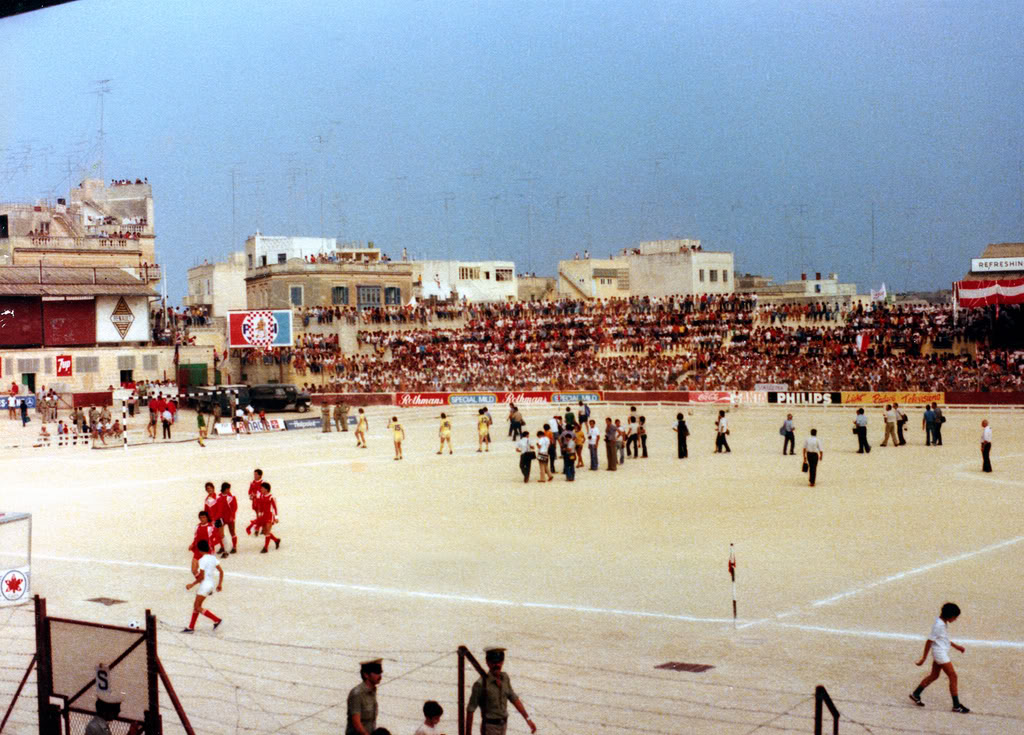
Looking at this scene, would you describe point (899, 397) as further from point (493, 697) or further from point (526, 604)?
point (493, 697)

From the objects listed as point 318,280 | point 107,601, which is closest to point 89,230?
point 318,280

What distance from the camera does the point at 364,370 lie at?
63.7m

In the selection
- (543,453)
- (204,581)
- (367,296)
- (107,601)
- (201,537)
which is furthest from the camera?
(367,296)

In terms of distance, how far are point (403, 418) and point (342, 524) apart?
105 ft

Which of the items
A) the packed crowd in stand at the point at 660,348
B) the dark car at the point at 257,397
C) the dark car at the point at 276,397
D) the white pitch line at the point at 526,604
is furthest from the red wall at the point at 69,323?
the white pitch line at the point at 526,604

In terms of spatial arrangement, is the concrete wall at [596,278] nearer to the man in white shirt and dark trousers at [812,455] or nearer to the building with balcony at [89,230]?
the building with balcony at [89,230]

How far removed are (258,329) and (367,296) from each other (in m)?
19.8

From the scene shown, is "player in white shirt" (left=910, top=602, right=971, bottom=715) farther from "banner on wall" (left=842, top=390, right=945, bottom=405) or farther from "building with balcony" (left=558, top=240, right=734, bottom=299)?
"building with balcony" (left=558, top=240, right=734, bottom=299)

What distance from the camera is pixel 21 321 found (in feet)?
191

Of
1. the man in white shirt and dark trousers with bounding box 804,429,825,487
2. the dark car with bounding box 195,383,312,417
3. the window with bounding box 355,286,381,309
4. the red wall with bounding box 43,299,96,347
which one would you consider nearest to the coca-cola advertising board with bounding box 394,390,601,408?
the dark car with bounding box 195,383,312,417

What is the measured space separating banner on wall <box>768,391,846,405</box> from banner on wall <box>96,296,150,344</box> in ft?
114

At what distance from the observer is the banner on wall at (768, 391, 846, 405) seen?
2153 inches

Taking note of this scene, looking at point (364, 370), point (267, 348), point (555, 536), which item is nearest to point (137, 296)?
point (267, 348)

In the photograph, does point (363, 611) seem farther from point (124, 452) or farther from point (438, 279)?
point (438, 279)
